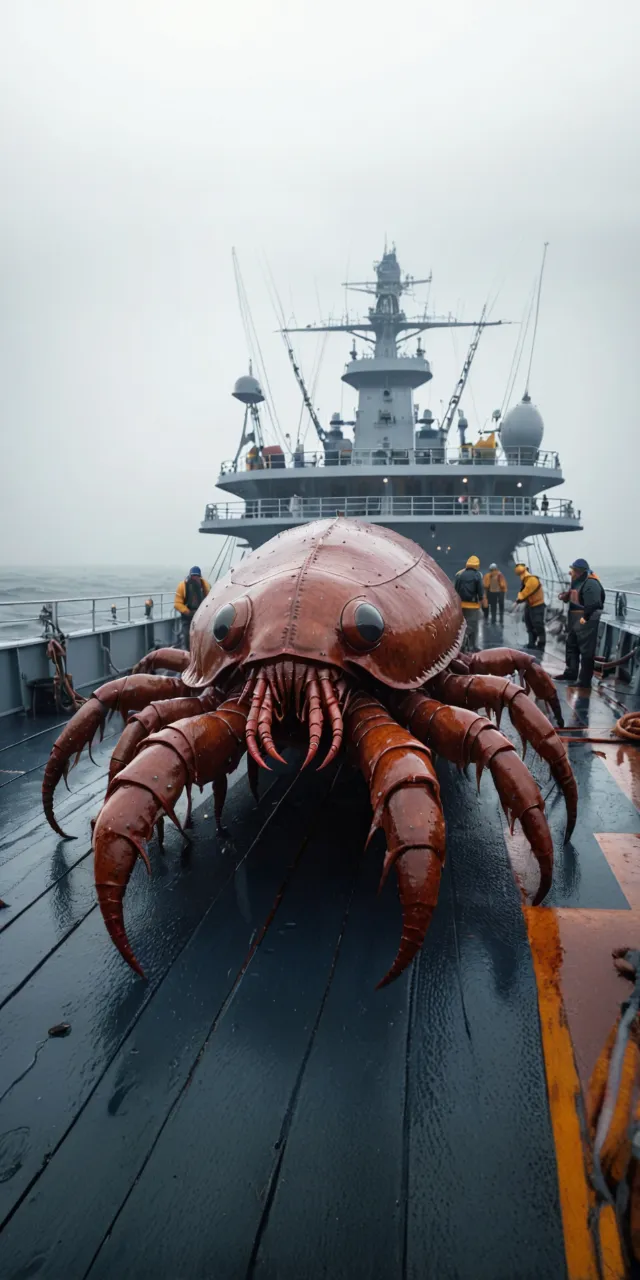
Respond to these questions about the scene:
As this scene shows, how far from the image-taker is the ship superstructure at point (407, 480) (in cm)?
2155

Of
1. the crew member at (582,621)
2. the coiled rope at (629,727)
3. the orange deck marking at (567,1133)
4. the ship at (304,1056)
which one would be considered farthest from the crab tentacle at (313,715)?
the crew member at (582,621)

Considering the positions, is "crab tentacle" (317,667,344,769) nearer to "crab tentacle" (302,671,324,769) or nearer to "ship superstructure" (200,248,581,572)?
"crab tentacle" (302,671,324,769)

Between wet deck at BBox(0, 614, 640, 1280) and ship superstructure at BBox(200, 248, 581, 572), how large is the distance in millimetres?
17508

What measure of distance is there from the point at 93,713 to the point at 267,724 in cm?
133

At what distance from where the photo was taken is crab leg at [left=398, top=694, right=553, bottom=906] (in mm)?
2850

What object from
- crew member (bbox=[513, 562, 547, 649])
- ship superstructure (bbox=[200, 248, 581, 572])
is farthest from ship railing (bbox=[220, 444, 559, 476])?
crew member (bbox=[513, 562, 547, 649])

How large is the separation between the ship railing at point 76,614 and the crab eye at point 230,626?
2309mm

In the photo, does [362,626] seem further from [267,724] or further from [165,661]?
[165,661]

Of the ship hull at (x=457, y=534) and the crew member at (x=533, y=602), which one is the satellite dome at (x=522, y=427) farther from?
the crew member at (x=533, y=602)

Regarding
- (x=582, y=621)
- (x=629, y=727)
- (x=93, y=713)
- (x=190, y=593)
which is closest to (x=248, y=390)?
(x=190, y=593)

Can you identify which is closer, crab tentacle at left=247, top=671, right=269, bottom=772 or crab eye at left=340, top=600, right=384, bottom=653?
crab tentacle at left=247, top=671, right=269, bottom=772

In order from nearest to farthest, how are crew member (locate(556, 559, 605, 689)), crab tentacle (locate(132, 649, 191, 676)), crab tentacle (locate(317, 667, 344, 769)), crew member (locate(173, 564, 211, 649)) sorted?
1. crab tentacle (locate(317, 667, 344, 769))
2. crab tentacle (locate(132, 649, 191, 676))
3. crew member (locate(556, 559, 605, 689))
4. crew member (locate(173, 564, 211, 649))

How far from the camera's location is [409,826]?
2.35 m

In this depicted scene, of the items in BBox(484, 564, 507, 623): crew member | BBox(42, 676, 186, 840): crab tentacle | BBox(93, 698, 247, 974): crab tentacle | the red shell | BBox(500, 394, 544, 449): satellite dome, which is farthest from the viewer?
BBox(500, 394, 544, 449): satellite dome
